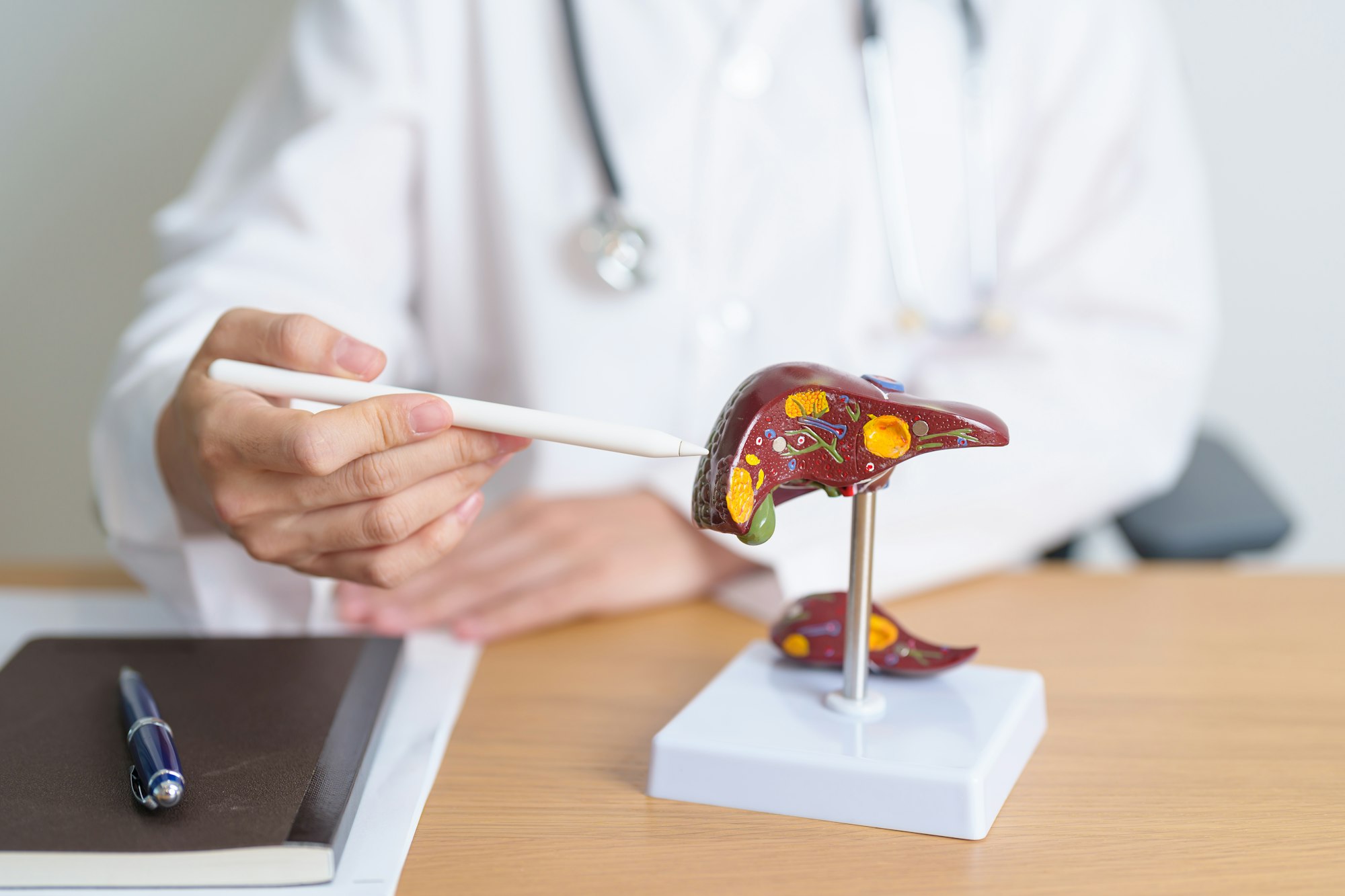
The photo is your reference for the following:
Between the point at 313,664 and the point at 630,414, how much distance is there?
14.1 inches

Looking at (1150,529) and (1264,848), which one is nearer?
(1264,848)

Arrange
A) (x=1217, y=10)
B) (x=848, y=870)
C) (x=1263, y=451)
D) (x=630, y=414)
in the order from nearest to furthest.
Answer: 1. (x=848, y=870)
2. (x=630, y=414)
3. (x=1217, y=10)
4. (x=1263, y=451)

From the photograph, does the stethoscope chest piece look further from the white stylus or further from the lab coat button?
the white stylus

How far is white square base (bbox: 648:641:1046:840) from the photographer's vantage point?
0.44 metres

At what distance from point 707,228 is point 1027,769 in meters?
0.48

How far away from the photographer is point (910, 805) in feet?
1.44

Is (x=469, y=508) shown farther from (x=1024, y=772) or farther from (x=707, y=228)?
(x=707, y=228)

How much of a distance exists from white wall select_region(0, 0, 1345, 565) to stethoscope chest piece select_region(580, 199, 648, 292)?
24.4 inches

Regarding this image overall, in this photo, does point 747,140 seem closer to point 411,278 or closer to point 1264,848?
point 411,278

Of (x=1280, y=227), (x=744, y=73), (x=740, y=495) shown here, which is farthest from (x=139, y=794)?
(x=1280, y=227)

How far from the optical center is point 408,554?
518 mm

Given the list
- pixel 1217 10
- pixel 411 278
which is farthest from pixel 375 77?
pixel 1217 10

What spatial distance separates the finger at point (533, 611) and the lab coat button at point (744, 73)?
0.38 meters

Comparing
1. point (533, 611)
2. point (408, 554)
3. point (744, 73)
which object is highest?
point (744, 73)
